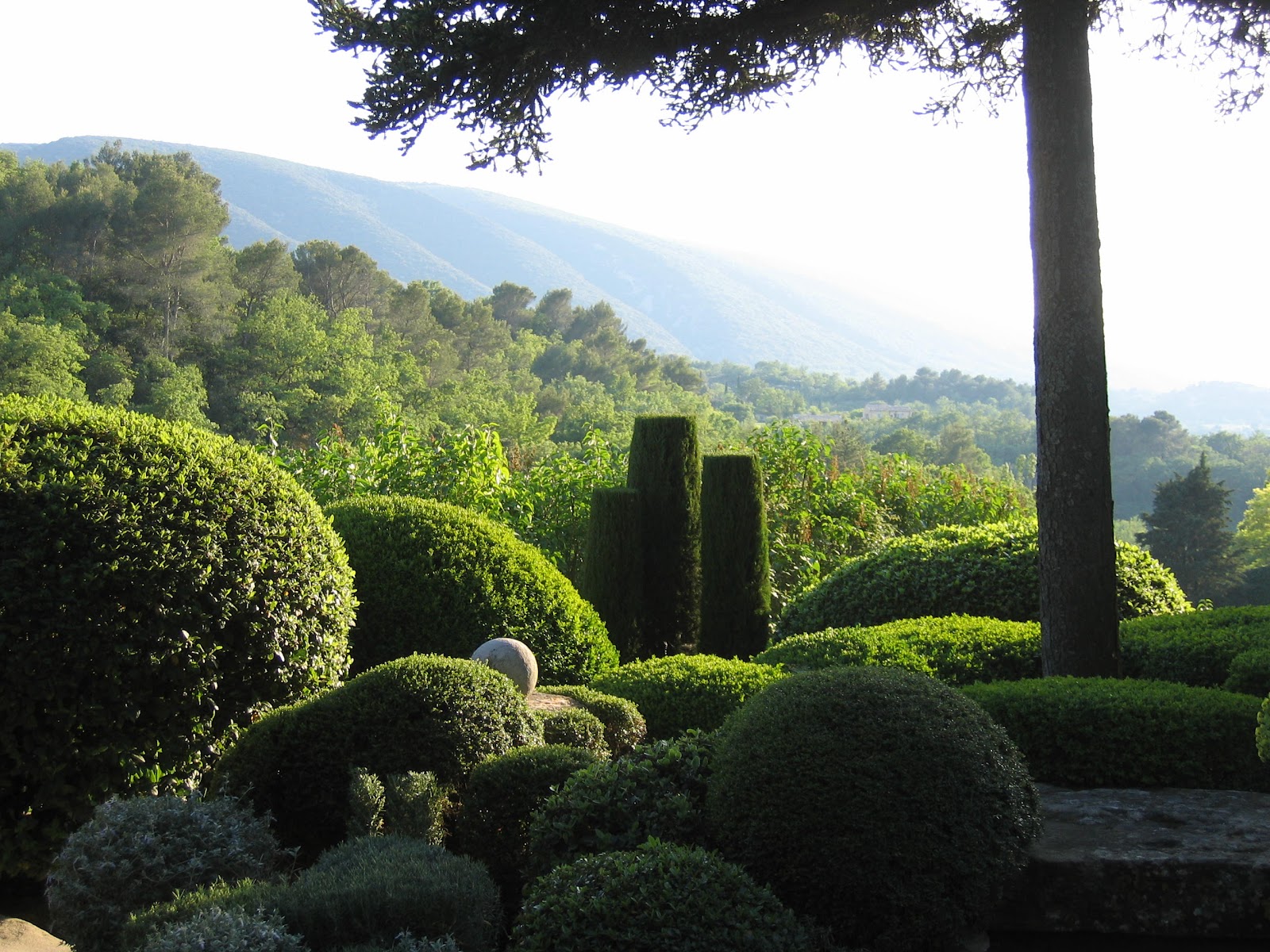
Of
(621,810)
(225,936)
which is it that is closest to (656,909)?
(621,810)

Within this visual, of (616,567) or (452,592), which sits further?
(616,567)

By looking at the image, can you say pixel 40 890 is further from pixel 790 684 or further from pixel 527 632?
pixel 790 684

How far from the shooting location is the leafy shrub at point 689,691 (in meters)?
5.77

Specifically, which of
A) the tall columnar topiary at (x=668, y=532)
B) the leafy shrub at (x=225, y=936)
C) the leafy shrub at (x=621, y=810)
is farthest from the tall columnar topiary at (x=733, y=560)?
the leafy shrub at (x=225, y=936)

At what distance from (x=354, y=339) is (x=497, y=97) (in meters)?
40.8

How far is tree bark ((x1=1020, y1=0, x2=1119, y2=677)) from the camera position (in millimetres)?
5359

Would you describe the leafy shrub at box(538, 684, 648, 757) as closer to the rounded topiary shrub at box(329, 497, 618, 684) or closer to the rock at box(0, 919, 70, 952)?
the rounded topiary shrub at box(329, 497, 618, 684)

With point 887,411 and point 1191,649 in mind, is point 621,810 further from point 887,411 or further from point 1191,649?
point 887,411

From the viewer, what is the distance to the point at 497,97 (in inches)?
231

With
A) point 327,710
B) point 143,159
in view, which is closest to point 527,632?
point 327,710

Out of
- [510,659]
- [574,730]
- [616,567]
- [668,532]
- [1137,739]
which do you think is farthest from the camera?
[668,532]

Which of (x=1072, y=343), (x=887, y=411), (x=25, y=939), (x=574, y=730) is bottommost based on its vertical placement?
(x=887, y=411)

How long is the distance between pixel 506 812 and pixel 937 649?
3.07 metres

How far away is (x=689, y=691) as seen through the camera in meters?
5.88
